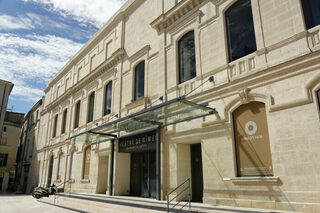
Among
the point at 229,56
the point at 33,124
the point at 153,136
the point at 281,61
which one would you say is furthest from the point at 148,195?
the point at 33,124

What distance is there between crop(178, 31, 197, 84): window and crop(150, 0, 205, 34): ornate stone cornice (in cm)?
117

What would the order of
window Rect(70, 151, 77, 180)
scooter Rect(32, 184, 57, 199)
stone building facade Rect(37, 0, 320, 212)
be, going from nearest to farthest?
1. stone building facade Rect(37, 0, 320, 212)
2. scooter Rect(32, 184, 57, 199)
3. window Rect(70, 151, 77, 180)

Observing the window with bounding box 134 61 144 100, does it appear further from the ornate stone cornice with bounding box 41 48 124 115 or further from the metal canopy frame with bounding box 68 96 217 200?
the metal canopy frame with bounding box 68 96 217 200

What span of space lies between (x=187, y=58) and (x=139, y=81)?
14.5 feet

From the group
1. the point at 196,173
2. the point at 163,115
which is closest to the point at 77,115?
the point at 163,115

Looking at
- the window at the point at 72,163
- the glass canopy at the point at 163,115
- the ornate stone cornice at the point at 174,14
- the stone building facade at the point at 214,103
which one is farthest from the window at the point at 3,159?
the ornate stone cornice at the point at 174,14

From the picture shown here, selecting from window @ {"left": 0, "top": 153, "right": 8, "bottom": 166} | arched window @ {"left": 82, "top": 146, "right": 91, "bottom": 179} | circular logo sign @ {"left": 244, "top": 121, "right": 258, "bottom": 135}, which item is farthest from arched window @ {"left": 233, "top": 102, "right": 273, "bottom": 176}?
window @ {"left": 0, "top": 153, "right": 8, "bottom": 166}

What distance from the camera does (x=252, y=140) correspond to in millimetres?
8836

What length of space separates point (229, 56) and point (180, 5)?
167 inches

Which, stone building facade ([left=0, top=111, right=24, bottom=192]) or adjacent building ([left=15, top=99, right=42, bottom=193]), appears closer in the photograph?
adjacent building ([left=15, top=99, right=42, bottom=193])

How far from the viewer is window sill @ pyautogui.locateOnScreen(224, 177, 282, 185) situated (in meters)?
7.77

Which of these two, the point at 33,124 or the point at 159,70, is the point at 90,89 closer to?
the point at 159,70

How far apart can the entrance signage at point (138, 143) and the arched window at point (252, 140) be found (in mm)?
5003

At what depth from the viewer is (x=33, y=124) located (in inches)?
1441
